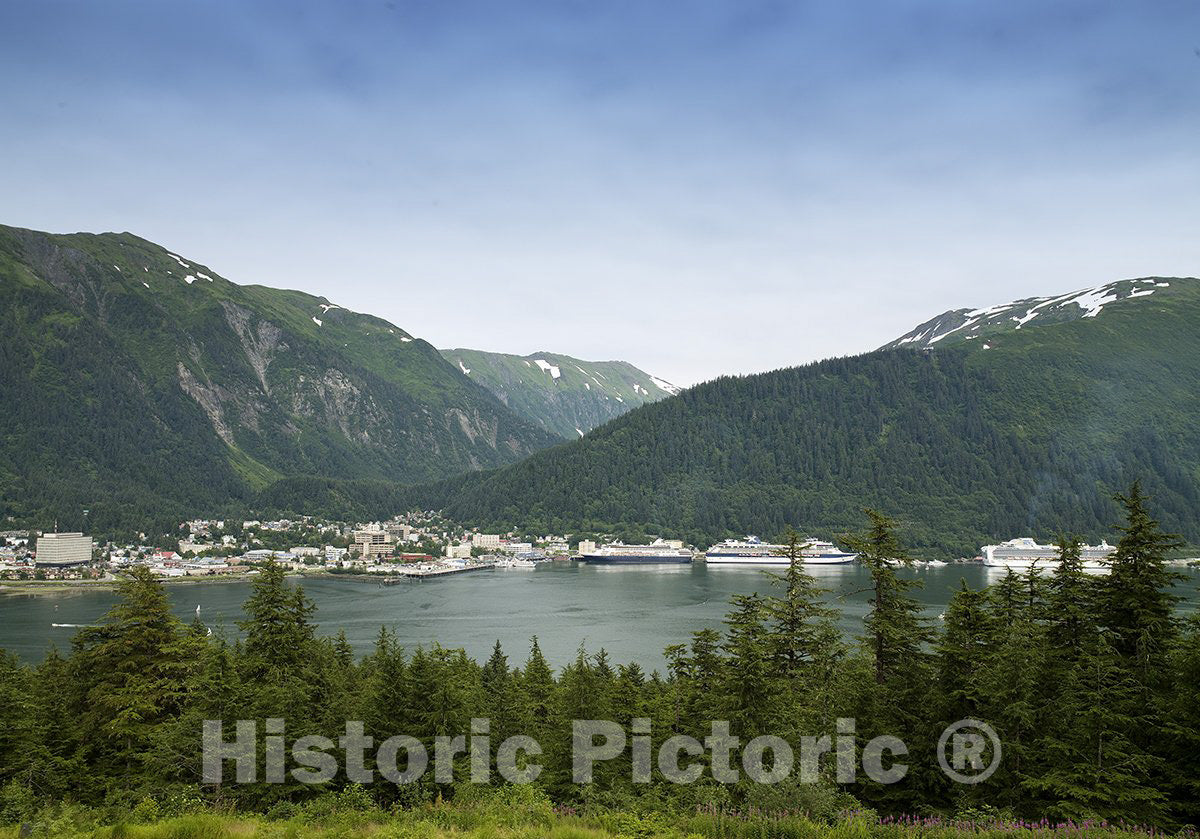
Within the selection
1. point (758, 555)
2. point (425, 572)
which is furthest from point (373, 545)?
point (758, 555)

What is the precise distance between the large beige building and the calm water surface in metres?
26.2

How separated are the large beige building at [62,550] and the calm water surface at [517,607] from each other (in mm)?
26179

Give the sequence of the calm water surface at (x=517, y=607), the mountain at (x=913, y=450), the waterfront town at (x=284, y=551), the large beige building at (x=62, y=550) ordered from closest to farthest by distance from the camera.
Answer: the calm water surface at (x=517, y=607) → the waterfront town at (x=284, y=551) → the large beige building at (x=62, y=550) → the mountain at (x=913, y=450)

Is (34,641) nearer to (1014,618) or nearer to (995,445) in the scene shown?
(1014,618)

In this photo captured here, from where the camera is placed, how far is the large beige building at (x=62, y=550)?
328ft

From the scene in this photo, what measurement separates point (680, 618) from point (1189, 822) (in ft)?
161

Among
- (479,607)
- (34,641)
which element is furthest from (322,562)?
(34,641)

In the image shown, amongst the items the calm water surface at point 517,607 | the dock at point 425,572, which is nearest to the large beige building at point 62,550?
the calm water surface at point 517,607

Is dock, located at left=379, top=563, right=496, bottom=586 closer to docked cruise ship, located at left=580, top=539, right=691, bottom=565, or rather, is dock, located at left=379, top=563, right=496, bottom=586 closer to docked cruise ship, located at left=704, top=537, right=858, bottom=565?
docked cruise ship, located at left=580, top=539, right=691, bottom=565

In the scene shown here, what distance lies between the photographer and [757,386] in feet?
585

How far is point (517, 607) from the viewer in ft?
217

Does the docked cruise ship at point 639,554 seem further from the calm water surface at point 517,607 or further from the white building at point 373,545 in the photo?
the white building at point 373,545

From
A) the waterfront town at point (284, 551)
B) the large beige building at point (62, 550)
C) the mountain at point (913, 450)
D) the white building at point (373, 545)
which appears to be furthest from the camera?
the mountain at point (913, 450)

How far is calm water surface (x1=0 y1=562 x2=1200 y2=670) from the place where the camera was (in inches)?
1873
